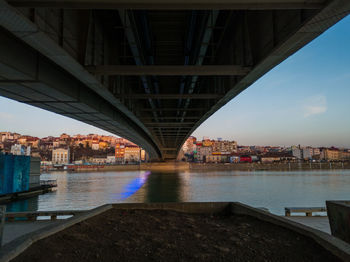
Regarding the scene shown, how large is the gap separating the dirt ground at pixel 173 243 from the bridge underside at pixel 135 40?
5.45 meters

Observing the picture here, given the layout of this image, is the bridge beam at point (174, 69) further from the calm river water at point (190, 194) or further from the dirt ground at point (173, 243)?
the calm river water at point (190, 194)

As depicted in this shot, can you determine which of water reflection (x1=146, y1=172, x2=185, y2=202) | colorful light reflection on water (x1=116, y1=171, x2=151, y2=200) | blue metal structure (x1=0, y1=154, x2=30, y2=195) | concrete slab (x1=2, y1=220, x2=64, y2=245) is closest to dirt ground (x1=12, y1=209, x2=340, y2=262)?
concrete slab (x1=2, y1=220, x2=64, y2=245)

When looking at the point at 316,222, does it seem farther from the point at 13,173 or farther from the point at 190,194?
the point at 13,173

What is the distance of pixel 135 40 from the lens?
1177cm

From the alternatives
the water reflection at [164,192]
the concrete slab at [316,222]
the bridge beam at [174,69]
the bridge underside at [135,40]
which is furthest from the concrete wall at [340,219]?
the water reflection at [164,192]

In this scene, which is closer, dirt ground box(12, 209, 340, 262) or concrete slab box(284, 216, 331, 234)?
dirt ground box(12, 209, 340, 262)

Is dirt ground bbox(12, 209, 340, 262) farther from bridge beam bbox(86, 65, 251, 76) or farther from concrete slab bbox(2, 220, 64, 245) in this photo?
bridge beam bbox(86, 65, 251, 76)

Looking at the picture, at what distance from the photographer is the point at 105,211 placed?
9398mm

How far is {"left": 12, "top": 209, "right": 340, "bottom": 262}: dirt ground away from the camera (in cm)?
503

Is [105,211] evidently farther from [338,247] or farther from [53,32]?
[338,247]

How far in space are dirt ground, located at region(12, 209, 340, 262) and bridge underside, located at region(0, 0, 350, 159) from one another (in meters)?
5.45

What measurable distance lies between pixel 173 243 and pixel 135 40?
903 centimetres

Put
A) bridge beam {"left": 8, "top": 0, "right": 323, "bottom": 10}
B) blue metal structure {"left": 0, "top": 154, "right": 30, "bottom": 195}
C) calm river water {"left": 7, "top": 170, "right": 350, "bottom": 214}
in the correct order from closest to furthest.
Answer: bridge beam {"left": 8, "top": 0, "right": 323, "bottom": 10} < calm river water {"left": 7, "top": 170, "right": 350, "bottom": 214} < blue metal structure {"left": 0, "top": 154, "right": 30, "bottom": 195}

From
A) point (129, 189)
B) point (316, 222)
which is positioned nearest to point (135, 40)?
point (316, 222)
